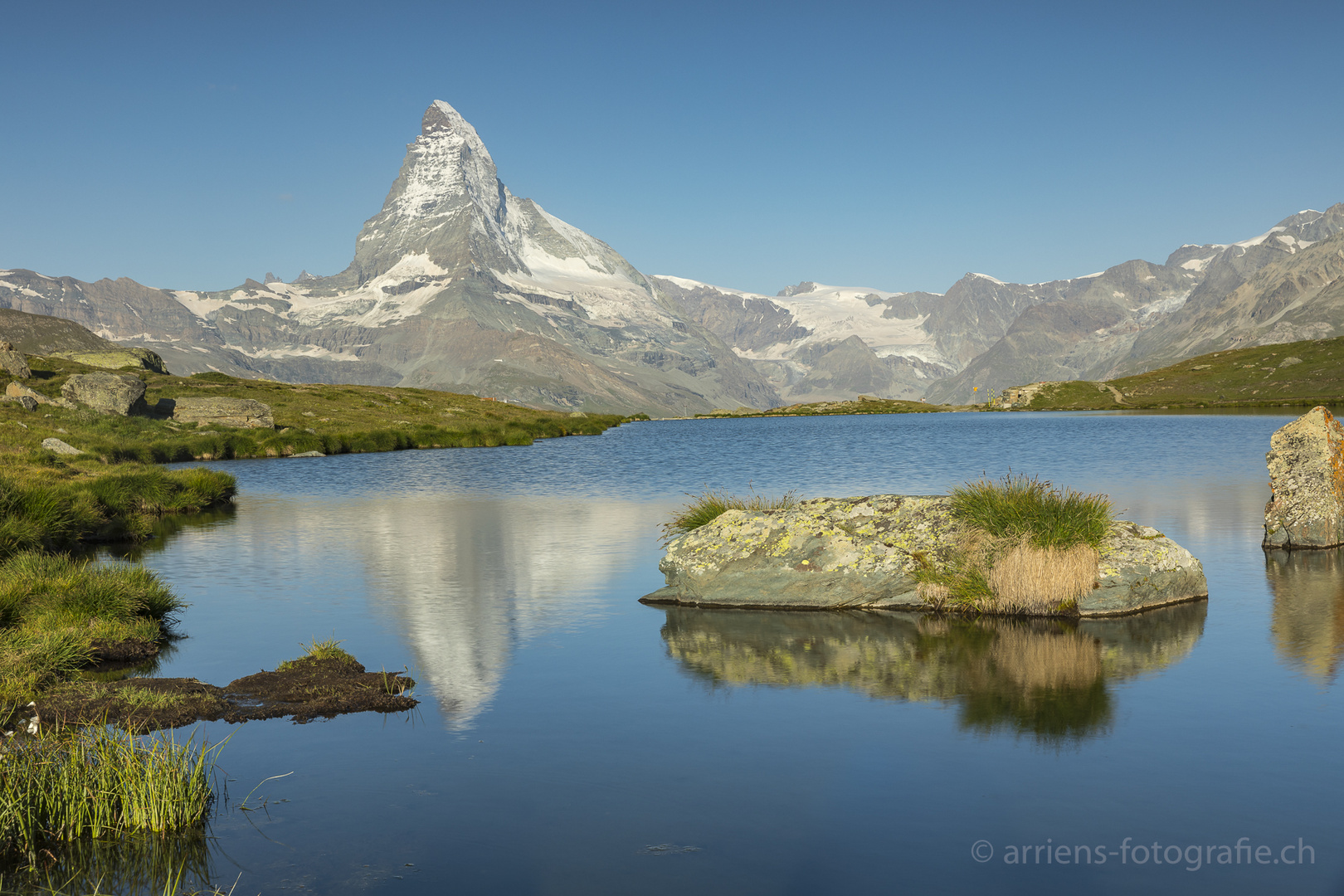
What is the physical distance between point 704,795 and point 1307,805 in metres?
5.56

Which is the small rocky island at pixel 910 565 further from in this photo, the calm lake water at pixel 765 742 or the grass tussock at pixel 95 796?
the grass tussock at pixel 95 796

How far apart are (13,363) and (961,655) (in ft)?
305

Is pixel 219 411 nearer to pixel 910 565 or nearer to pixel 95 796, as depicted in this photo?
pixel 910 565

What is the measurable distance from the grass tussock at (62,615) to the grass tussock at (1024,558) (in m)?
14.0

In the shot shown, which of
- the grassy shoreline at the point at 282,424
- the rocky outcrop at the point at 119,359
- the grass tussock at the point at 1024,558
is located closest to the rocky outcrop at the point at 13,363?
the grassy shoreline at the point at 282,424

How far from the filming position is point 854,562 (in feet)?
59.6

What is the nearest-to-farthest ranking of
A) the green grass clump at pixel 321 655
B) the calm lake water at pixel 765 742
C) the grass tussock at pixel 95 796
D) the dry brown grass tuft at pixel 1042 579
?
the calm lake water at pixel 765 742 < the grass tussock at pixel 95 796 < the green grass clump at pixel 321 655 < the dry brown grass tuft at pixel 1042 579

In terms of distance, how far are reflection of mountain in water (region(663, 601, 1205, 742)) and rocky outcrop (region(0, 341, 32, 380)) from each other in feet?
282

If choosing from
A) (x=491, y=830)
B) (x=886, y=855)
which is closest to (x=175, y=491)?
(x=491, y=830)

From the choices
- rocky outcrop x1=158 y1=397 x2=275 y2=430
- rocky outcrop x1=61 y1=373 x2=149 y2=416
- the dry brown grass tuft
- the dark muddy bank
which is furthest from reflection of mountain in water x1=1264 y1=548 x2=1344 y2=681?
rocky outcrop x1=158 y1=397 x2=275 y2=430

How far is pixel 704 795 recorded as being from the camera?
8.95 metres

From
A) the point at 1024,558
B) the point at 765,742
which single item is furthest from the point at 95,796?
the point at 1024,558

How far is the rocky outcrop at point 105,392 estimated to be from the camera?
232 feet

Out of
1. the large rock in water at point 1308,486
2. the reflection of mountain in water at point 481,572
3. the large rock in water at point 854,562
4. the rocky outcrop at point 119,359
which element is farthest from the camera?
the rocky outcrop at point 119,359
